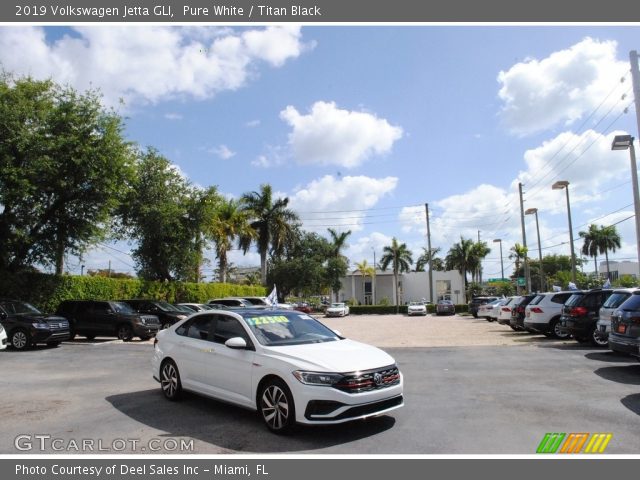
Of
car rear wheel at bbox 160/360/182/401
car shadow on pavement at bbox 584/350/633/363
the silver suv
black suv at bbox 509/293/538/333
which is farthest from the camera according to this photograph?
black suv at bbox 509/293/538/333

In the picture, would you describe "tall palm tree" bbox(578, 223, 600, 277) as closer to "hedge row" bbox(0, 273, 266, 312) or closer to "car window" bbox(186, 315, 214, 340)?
"hedge row" bbox(0, 273, 266, 312)

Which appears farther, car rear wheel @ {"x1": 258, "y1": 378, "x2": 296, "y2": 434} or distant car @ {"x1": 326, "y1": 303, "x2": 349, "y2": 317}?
distant car @ {"x1": 326, "y1": 303, "x2": 349, "y2": 317}

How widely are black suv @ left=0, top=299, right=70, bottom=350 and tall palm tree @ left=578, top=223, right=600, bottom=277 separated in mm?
100022

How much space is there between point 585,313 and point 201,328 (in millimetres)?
12559

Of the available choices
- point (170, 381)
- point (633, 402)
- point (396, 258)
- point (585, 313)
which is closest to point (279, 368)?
point (170, 381)

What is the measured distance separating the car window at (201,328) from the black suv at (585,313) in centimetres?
1234

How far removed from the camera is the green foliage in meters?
20.9

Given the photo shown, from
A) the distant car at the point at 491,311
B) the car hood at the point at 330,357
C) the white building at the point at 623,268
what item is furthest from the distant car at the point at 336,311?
the white building at the point at 623,268

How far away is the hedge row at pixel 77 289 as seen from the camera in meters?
22.6

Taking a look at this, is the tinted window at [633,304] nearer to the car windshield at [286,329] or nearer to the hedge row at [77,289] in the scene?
the car windshield at [286,329]

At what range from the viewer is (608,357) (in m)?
13.1

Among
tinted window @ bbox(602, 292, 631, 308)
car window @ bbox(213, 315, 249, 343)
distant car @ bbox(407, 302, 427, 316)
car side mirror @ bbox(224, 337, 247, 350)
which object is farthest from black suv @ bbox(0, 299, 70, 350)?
distant car @ bbox(407, 302, 427, 316)

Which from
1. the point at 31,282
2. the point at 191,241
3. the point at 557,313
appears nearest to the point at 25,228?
the point at 31,282
